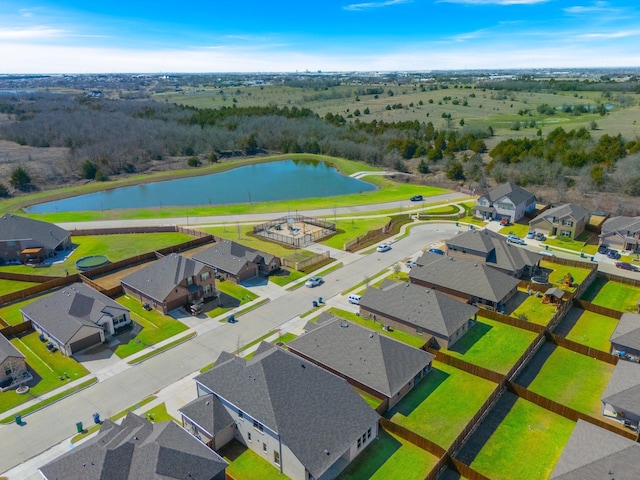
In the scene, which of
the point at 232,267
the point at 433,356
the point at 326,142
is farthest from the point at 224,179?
the point at 433,356

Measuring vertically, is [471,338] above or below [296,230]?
below

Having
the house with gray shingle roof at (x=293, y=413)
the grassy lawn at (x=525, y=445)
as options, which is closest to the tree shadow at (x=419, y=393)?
the house with gray shingle roof at (x=293, y=413)

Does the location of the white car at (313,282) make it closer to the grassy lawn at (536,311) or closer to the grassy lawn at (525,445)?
the grassy lawn at (536,311)

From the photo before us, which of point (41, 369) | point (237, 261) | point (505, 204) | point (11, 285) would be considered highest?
point (505, 204)

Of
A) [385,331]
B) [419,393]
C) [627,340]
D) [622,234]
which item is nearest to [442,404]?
[419,393]

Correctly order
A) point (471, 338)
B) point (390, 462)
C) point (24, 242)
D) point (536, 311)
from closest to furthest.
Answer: point (390, 462) → point (471, 338) → point (536, 311) → point (24, 242)

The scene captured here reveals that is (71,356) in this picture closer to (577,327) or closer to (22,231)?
(22,231)

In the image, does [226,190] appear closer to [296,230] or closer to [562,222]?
[296,230]
